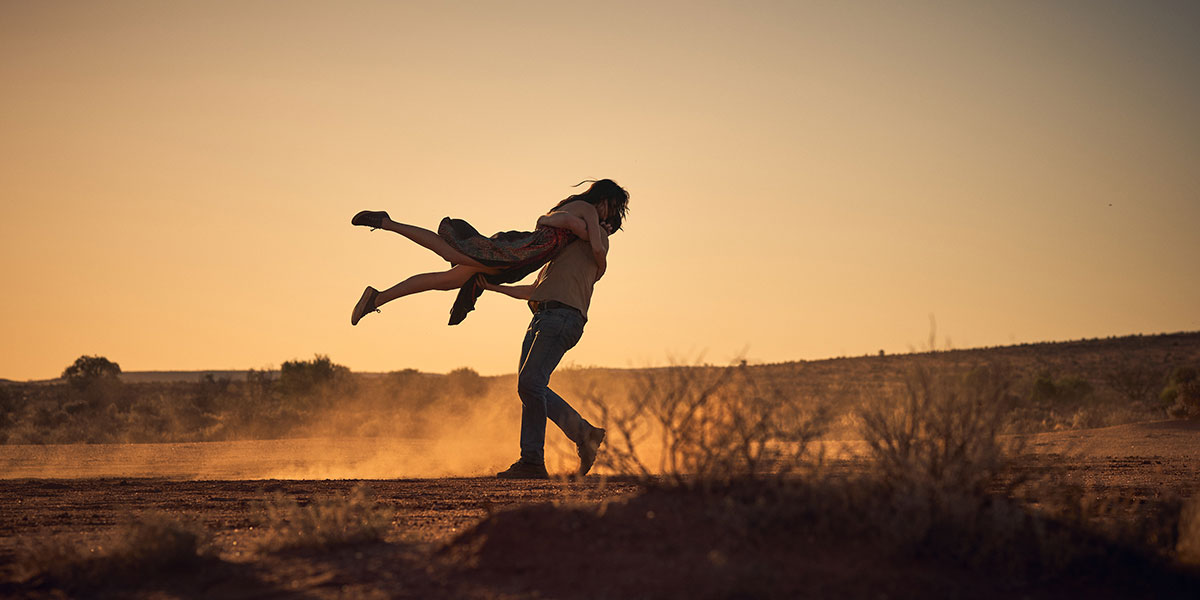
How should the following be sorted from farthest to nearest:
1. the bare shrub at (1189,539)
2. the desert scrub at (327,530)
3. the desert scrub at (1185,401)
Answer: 1. the desert scrub at (1185,401)
2. the desert scrub at (327,530)
3. the bare shrub at (1189,539)

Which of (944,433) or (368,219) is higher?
(368,219)

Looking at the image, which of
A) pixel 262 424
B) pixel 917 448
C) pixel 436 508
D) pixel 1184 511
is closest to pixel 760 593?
pixel 917 448

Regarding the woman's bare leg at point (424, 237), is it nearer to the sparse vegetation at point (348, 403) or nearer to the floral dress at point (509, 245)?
the floral dress at point (509, 245)

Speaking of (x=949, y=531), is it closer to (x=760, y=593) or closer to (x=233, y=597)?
(x=760, y=593)

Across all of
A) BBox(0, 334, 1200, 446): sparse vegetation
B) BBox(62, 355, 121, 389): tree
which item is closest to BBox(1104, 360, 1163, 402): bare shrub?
BBox(0, 334, 1200, 446): sparse vegetation

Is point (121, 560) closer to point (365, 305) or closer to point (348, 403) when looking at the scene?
point (365, 305)

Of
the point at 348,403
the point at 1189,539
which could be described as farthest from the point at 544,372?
the point at 348,403

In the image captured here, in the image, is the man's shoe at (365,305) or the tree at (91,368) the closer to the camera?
the man's shoe at (365,305)

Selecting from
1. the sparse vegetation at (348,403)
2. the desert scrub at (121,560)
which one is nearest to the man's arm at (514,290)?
the sparse vegetation at (348,403)

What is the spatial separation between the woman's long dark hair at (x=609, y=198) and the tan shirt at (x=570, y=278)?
0.40 m

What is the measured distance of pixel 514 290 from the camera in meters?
7.97

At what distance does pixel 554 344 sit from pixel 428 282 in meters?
1.26

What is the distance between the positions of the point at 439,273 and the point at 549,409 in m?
1.51

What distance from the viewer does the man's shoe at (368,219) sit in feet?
23.8
